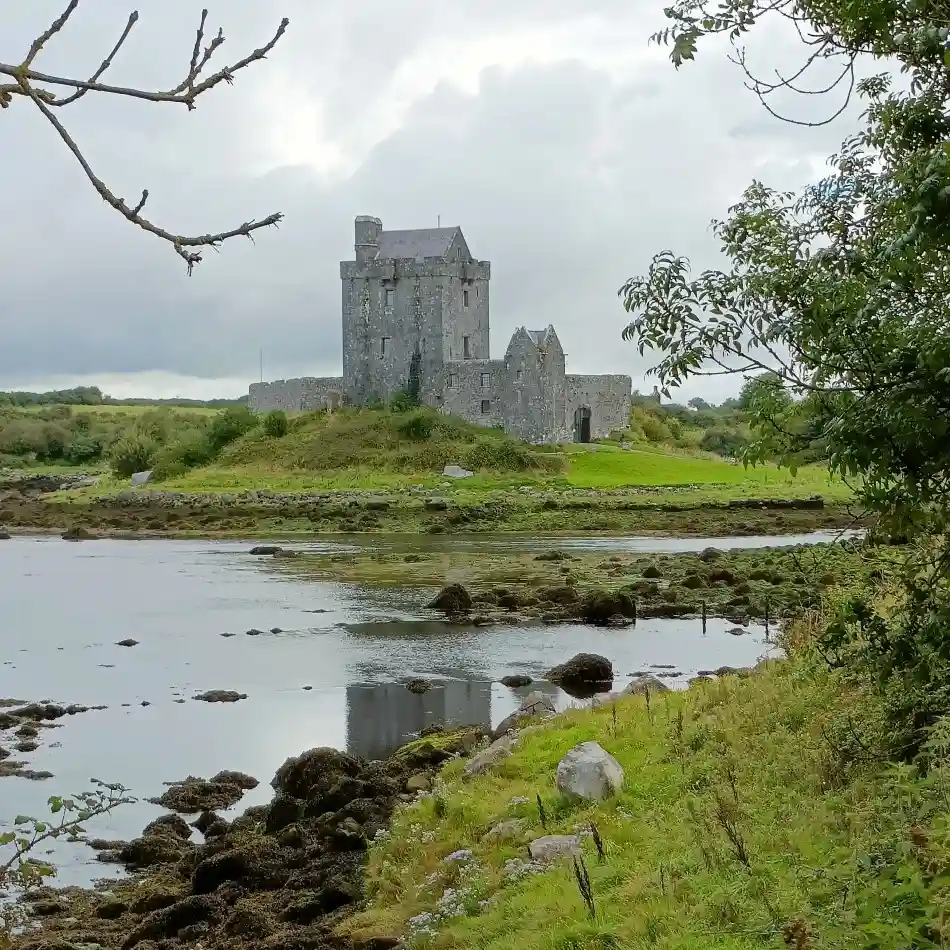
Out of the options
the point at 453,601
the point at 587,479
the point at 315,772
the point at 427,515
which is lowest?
the point at 315,772

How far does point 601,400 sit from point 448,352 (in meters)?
11.2

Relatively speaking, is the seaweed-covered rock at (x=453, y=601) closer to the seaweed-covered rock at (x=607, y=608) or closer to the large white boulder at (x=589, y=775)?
the seaweed-covered rock at (x=607, y=608)

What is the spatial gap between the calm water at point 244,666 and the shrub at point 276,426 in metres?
43.1

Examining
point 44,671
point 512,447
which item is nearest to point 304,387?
point 512,447

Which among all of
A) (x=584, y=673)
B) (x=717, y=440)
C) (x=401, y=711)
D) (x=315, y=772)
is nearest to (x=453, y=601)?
(x=584, y=673)

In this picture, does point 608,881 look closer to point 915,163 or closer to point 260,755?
point 915,163

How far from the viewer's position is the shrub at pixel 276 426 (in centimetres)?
8125

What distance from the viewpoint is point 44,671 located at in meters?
23.9

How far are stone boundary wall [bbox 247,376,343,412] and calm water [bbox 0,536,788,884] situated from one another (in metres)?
46.9

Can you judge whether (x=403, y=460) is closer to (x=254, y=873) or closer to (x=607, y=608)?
(x=607, y=608)

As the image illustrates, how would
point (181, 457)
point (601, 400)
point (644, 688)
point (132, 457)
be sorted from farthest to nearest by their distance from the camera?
point (132, 457) → point (601, 400) → point (181, 457) → point (644, 688)

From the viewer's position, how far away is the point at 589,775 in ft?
34.6

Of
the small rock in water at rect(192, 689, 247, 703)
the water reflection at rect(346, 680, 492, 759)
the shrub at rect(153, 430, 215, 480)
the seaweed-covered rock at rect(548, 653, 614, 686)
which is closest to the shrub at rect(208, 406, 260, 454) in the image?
the shrub at rect(153, 430, 215, 480)

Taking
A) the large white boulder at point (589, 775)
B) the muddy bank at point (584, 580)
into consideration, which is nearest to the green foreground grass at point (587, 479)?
the muddy bank at point (584, 580)
